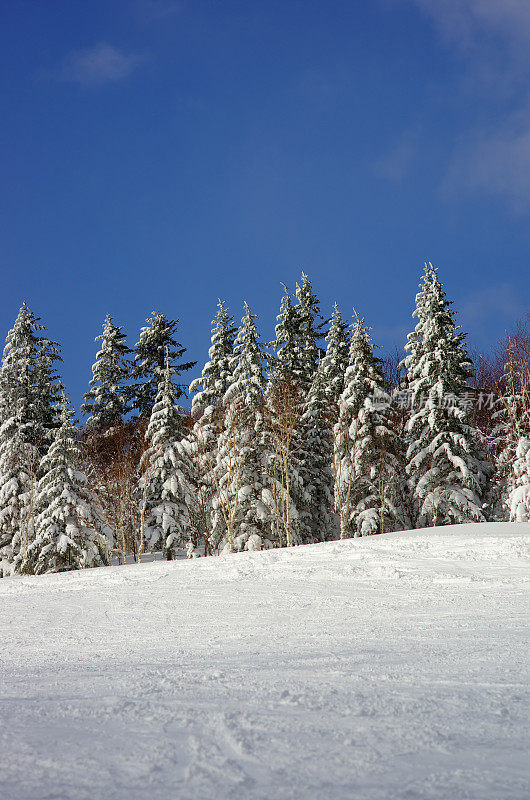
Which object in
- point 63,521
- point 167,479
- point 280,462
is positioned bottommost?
point 63,521

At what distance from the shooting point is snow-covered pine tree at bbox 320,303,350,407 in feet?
97.3

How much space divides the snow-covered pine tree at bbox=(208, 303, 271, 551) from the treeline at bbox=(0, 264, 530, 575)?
77 millimetres

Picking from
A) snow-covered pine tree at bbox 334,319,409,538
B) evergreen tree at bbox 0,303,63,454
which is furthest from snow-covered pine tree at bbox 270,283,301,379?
evergreen tree at bbox 0,303,63,454

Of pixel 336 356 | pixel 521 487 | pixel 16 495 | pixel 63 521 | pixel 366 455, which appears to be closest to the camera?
pixel 521 487

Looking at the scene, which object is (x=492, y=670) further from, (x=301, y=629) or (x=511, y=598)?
(x=511, y=598)

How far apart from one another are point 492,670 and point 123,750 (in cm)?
254

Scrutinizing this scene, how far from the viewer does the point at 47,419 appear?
28.3m

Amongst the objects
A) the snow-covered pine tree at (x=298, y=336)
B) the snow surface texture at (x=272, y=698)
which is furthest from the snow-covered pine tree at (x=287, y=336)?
the snow surface texture at (x=272, y=698)

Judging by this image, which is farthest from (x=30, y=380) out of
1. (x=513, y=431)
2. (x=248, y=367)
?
(x=513, y=431)

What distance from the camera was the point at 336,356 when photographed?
30.3m

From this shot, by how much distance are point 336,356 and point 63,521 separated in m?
15.6

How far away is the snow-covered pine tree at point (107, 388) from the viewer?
3400 cm

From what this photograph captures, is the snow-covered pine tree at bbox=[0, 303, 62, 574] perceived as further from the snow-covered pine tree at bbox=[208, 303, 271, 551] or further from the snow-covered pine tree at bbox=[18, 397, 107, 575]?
the snow-covered pine tree at bbox=[208, 303, 271, 551]

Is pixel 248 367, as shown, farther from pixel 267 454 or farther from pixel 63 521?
pixel 63 521
